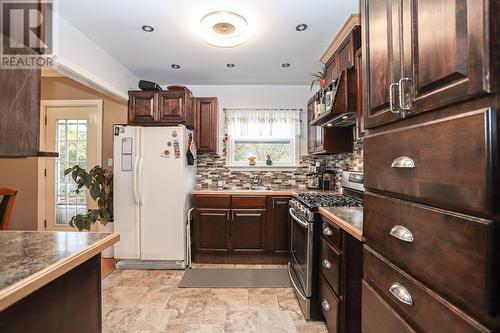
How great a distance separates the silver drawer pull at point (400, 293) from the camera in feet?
2.75

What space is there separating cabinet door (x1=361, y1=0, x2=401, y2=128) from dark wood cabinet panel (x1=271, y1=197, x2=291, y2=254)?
88.3 inches

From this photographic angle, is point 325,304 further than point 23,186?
No

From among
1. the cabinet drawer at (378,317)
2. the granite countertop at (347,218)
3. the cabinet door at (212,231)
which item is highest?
the granite countertop at (347,218)

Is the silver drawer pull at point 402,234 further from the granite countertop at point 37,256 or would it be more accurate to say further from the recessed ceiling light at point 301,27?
the recessed ceiling light at point 301,27

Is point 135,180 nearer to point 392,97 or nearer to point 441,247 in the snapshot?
point 392,97

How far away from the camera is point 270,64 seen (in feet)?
10.4

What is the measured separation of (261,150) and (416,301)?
3.32m

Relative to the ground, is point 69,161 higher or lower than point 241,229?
higher

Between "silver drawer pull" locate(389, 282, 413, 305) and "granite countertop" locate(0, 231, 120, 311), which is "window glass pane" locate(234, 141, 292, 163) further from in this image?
"silver drawer pull" locate(389, 282, 413, 305)

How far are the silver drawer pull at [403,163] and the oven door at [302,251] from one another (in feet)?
4.06

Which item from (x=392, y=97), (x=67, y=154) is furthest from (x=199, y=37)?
(x=67, y=154)

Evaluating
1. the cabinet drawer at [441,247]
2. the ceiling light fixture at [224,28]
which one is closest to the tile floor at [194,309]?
the cabinet drawer at [441,247]

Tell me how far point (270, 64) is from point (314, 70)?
640 mm

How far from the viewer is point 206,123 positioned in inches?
145
